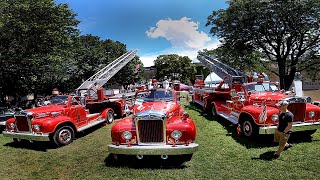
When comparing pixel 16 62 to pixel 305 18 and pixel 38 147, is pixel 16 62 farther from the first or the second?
pixel 305 18

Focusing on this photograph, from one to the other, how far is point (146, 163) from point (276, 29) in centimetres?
2341

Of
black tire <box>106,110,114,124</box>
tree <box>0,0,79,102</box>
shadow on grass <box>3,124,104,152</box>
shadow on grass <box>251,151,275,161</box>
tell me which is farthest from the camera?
tree <box>0,0,79,102</box>

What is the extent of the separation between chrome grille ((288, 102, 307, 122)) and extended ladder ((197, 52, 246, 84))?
5.56m

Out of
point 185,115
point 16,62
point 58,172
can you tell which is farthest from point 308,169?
point 16,62

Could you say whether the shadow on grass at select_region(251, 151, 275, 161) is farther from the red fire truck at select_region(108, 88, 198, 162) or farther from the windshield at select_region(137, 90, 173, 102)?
the windshield at select_region(137, 90, 173, 102)

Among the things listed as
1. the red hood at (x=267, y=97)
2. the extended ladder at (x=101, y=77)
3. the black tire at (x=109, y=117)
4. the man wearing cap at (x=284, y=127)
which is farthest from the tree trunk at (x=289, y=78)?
the man wearing cap at (x=284, y=127)

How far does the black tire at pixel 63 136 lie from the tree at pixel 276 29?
21.1 metres

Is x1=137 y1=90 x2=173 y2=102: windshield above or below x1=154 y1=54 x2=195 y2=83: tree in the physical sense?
below

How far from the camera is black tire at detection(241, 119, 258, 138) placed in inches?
342

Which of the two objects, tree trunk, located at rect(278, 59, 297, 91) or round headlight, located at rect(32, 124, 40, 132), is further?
tree trunk, located at rect(278, 59, 297, 91)

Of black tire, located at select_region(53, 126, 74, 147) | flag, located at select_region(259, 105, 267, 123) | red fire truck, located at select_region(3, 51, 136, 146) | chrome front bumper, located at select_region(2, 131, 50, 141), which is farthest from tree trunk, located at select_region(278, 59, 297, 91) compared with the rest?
chrome front bumper, located at select_region(2, 131, 50, 141)

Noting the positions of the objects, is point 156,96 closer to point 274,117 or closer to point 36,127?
point 274,117

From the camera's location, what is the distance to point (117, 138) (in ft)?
23.3

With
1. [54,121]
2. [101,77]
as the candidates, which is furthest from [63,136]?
[101,77]
